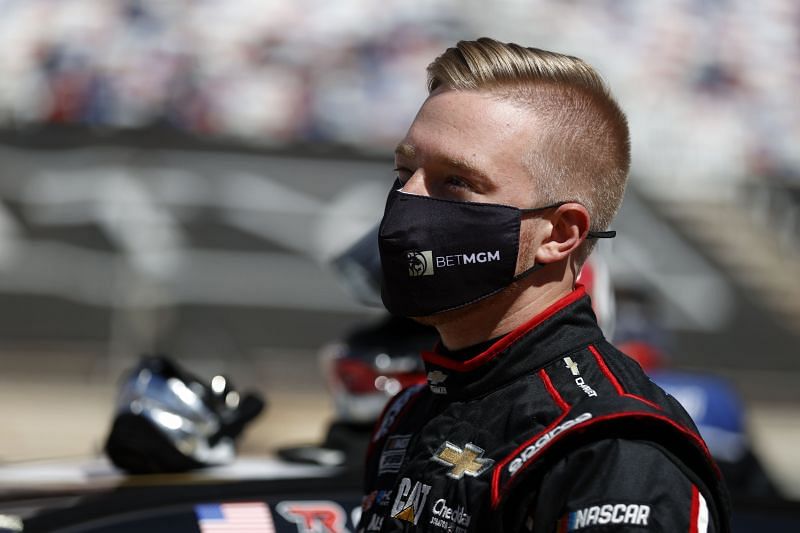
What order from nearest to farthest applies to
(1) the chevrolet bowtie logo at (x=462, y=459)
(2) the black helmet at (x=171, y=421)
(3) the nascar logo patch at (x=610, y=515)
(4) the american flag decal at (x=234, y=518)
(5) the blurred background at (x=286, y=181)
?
1. (3) the nascar logo patch at (x=610, y=515)
2. (1) the chevrolet bowtie logo at (x=462, y=459)
3. (4) the american flag decal at (x=234, y=518)
4. (2) the black helmet at (x=171, y=421)
5. (5) the blurred background at (x=286, y=181)

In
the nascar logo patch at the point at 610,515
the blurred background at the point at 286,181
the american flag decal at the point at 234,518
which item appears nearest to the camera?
the nascar logo patch at the point at 610,515

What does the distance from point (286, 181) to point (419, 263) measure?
976 cm

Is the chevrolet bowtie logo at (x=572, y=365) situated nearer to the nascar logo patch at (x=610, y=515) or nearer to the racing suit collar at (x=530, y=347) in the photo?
the racing suit collar at (x=530, y=347)

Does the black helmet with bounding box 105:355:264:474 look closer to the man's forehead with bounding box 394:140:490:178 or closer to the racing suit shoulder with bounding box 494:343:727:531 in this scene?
the man's forehead with bounding box 394:140:490:178

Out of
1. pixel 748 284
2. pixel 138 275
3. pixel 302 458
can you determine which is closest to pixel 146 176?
pixel 138 275

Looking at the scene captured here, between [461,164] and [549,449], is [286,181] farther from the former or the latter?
[549,449]

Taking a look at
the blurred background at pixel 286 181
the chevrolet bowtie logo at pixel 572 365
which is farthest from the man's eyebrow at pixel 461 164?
the blurred background at pixel 286 181

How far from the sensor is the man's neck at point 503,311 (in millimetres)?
1698

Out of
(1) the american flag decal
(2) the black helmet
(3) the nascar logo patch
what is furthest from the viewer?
(2) the black helmet

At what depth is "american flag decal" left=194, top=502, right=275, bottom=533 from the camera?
7.58 feet

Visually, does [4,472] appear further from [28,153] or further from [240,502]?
[28,153]

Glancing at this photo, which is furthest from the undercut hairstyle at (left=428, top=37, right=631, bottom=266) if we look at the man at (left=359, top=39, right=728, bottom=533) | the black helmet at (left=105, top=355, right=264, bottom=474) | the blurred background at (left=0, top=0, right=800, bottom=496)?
the blurred background at (left=0, top=0, right=800, bottom=496)

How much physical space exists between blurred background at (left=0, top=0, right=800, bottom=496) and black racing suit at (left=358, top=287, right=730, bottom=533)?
23.5ft

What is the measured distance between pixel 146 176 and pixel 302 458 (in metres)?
8.06
